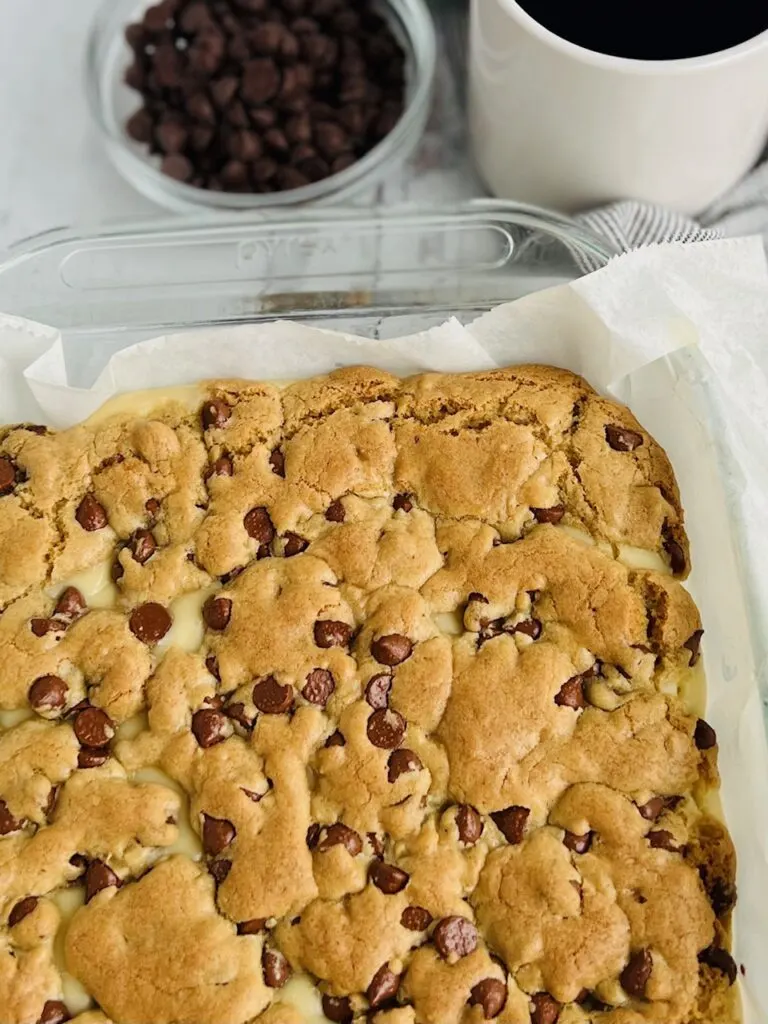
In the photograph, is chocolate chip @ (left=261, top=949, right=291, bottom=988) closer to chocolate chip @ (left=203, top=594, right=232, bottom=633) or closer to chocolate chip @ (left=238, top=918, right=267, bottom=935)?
chocolate chip @ (left=238, top=918, right=267, bottom=935)

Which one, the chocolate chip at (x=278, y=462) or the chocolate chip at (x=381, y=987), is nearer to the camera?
the chocolate chip at (x=381, y=987)

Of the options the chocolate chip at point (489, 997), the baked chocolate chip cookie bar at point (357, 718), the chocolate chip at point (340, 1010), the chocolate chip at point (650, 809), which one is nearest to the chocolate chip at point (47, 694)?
the baked chocolate chip cookie bar at point (357, 718)

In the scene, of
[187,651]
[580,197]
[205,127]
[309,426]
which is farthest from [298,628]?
[205,127]

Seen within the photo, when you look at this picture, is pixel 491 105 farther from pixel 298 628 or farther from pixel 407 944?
pixel 407 944

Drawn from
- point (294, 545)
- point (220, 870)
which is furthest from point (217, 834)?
point (294, 545)

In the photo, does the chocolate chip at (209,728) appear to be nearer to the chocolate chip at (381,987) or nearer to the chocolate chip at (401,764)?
the chocolate chip at (401,764)

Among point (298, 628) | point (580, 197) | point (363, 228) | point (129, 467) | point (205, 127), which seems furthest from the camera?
point (205, 127)

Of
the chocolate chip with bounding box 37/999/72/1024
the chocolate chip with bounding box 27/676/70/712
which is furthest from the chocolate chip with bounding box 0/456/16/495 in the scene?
the chocolate chip with bounding box 37/999/72/1024
